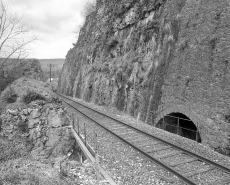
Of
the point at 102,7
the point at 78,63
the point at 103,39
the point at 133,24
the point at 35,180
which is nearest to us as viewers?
the point at 35,180

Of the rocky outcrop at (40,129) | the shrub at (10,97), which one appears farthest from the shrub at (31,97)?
the shrub at (10,97)

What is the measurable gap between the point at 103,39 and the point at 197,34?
1724cm

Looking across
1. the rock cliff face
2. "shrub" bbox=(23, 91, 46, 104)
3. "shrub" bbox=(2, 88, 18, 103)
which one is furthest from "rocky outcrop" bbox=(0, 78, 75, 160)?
the rock cliff face

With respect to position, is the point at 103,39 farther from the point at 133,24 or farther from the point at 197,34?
the point at 197,34

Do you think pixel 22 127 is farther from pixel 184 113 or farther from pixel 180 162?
pixel 184 113

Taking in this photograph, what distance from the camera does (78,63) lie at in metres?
38.2

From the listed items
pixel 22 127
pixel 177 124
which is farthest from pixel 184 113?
pixel 22 127

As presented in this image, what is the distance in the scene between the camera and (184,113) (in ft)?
35.6

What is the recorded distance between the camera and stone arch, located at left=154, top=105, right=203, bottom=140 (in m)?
9.74

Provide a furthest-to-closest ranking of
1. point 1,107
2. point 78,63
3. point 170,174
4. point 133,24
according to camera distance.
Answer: point 78,63 → point 133,24 → point 1,107 → point 170,174

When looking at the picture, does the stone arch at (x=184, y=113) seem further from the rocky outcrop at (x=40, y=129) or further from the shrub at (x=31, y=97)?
the shrub at (x=31, y=97)

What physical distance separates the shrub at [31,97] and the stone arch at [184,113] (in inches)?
305

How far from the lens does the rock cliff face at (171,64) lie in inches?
369

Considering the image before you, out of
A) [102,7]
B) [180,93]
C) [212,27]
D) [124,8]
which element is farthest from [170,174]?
[102,7]
